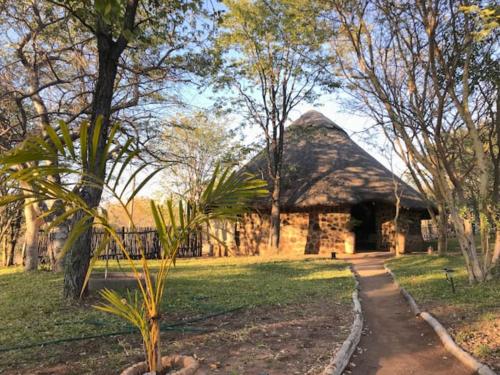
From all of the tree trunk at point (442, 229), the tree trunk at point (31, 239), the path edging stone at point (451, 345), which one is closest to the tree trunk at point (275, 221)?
the tree trunk at point (442, 229)

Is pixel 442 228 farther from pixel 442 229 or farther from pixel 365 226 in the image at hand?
pixel 365 226

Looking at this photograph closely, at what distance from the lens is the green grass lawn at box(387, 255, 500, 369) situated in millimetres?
4879

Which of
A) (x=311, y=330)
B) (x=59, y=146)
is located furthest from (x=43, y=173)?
(x=311, y=330)

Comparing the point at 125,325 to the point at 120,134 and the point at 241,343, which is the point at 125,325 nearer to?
the point at 241,343

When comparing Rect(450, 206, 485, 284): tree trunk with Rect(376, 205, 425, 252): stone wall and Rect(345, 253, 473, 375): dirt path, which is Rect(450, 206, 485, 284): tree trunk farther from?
Rect(376, 205, 425, 252): stone wall

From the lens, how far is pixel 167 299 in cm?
775

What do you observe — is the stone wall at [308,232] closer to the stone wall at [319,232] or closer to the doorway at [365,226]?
the stone wall at [319,232]

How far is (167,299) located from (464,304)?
5.02 m

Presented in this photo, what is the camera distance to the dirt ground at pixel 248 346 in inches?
167

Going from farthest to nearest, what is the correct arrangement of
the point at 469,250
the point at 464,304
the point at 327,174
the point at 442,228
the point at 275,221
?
the point at 327,174
the point at 275,221
the point at 442,228
the point at 469,250
the point at 464,304

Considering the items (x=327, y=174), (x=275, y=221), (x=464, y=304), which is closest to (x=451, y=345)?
(x=464, y=304)

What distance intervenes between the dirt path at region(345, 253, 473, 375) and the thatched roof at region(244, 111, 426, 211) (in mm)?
9088

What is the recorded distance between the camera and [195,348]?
16.0 feet

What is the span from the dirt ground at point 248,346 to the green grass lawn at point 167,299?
10.6 inches
